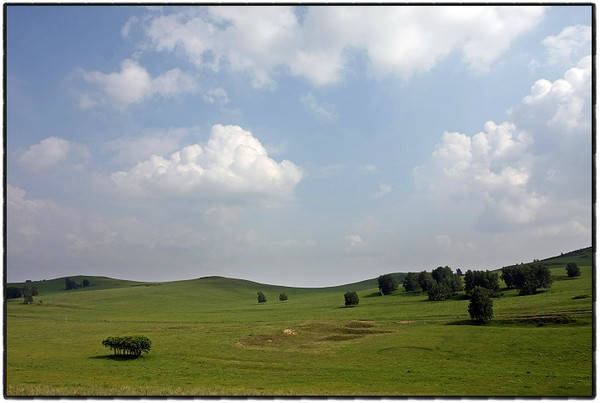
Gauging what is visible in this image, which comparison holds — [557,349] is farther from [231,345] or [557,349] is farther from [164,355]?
[164,355]

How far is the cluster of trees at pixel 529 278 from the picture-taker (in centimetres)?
11156

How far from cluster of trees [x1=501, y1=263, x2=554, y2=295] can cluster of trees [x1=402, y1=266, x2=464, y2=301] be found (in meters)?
15.3

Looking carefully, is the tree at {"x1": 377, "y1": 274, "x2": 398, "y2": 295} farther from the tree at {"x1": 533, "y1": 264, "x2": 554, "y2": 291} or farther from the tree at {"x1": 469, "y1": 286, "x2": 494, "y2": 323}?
the tree at {"x1": 469, "y1": 286, "x2": 494, "y2": 323}

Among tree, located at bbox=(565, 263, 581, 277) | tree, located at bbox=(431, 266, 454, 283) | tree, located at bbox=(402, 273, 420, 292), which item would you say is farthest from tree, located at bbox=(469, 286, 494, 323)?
tree, located at bbox=(565, 263, 581, 277)

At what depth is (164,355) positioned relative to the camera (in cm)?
5650

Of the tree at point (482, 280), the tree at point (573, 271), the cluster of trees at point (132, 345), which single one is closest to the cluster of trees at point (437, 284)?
the tree at point (482, 280)

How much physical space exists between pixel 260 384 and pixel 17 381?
2282 centimetres

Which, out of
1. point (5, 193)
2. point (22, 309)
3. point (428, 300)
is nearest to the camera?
point (5, 193)

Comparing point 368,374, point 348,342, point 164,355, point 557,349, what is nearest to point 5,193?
point 368,374

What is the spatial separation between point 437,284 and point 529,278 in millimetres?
24937

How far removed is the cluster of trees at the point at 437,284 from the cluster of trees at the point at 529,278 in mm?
15278

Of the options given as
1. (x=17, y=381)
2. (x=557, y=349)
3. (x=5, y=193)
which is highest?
(x=5, y=193)

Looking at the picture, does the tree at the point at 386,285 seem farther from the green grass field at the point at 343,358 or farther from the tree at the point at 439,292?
the green grass field at the point at 343,358

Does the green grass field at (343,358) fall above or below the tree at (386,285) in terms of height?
below
